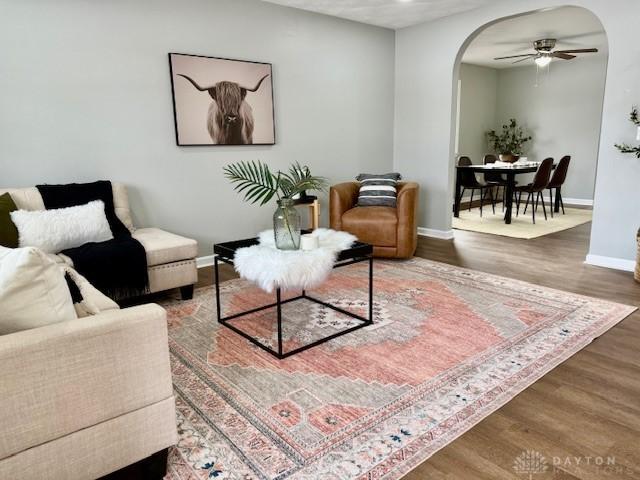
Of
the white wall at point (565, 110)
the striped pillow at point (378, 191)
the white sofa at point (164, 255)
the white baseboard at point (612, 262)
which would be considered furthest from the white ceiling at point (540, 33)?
the white sofa at point (164, 255)

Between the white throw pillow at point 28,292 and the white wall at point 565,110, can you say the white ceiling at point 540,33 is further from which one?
the white throw pillow at point 28,292

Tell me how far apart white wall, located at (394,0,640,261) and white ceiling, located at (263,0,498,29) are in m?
A: 0.20

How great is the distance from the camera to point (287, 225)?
2.71 meters

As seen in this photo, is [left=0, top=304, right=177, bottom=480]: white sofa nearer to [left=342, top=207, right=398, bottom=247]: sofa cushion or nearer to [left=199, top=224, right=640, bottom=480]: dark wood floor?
[left=199, top=224, right=640, bottom=480]: dark wood floor

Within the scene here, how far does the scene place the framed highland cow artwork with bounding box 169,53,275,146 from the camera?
3.96 meters

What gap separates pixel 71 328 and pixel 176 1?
3.45 m

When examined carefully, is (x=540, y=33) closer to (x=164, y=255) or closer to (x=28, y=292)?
(x=164, y=255)

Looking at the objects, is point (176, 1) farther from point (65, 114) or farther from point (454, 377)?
point (454, 377)

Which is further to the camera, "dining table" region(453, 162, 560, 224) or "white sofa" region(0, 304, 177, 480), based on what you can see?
"dining table" region(453, 162, 560, 224)

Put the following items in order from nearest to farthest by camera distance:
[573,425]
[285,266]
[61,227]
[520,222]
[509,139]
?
[573,425]
[285,266]
[61,227]
[520,222]
[509,139]

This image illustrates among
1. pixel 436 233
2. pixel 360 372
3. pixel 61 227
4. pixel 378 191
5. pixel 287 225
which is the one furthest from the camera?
pixel 436 233
